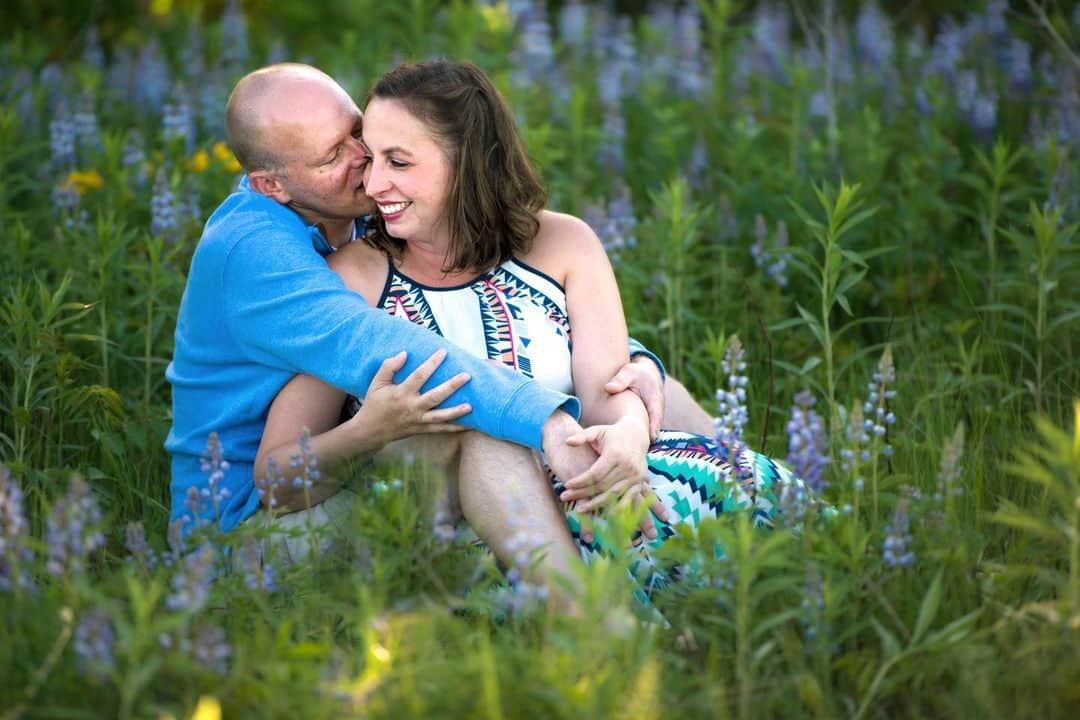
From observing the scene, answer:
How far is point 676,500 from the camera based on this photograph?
3.35 metres

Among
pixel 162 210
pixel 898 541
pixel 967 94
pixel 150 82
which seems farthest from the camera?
pixel 150 82

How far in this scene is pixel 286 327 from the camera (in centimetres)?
329

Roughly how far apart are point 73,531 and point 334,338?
883mm

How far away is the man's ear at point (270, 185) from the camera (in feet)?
11.9

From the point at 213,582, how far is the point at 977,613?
1695mm

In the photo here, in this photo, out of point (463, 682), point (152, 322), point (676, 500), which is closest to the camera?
point (463, 682)

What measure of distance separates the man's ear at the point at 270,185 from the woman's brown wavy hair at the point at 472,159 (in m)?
0.27

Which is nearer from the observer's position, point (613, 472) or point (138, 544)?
point (138, 544)

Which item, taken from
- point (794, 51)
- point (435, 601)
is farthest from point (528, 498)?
point (794, 51)

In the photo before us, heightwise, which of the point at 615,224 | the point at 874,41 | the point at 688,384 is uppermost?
the point at 874,41

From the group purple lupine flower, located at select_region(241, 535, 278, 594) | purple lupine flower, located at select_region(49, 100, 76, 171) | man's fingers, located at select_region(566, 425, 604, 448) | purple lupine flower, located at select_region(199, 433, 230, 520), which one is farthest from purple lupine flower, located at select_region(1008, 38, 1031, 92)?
purple lupine flower, located at select_region(241, 535, 278, 594)

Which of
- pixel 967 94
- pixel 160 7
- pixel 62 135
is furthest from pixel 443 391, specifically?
pixel 160 7

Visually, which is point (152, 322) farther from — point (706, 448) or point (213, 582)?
point (706, 448)

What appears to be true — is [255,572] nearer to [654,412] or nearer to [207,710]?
[207,710]
